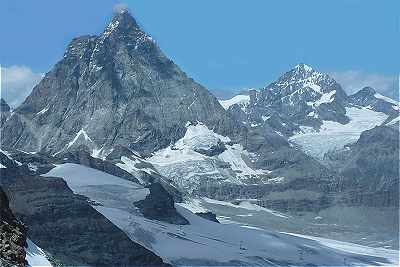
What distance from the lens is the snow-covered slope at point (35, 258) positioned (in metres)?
36.0

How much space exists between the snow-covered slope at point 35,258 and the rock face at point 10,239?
0.76 metres

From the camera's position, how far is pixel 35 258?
121 feet

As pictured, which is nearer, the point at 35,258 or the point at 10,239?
the point at 10,239

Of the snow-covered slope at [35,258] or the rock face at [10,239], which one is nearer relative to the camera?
the rock face at [10,239]

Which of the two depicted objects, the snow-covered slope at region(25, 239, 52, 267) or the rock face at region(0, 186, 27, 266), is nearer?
the rock face at region(0, 186, 27, 266)

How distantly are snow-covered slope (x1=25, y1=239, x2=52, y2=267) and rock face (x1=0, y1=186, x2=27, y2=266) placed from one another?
76 cm

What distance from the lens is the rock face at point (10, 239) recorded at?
31.0 metres

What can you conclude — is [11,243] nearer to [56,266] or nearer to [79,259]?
[56,266]

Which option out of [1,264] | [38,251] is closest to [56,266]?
[38,251]

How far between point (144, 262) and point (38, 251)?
15758 cm

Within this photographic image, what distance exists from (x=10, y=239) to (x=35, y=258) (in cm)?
422

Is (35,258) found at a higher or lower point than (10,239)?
lower

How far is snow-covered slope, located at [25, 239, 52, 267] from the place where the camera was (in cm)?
3600

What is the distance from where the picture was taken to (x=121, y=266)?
19838cm
